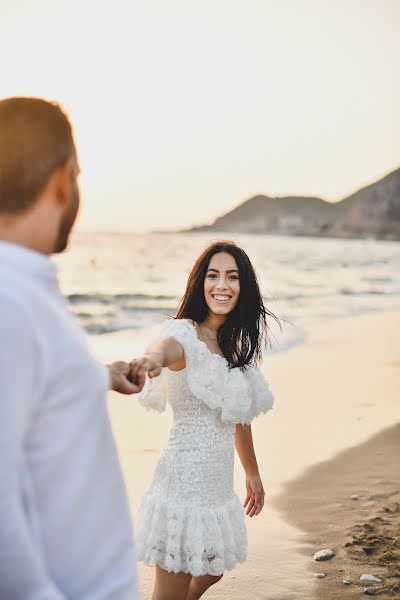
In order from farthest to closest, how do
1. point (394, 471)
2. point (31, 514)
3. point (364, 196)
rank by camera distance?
point (364, 196), point (394, 471), point (31, 514)

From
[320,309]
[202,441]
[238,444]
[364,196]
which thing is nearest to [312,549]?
[238,444]

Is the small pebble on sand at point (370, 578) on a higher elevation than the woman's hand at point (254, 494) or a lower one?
lower

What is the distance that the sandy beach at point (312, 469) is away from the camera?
4297 millimetres

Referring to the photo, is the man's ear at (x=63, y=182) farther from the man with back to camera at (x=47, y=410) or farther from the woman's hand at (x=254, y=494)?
the woman's hand at (x=254, y=494)

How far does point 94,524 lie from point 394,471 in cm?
502

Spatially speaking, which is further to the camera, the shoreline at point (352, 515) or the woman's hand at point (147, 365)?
the shoreline at point (352, 515)

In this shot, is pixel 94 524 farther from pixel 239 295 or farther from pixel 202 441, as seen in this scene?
pixel 239 295

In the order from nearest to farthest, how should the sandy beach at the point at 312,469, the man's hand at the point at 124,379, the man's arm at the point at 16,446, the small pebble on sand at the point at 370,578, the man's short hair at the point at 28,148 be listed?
the man's arm at the point at 16,446 < the man's short hair at the point at 28,148 < the man's hand at the point at 124,379 < the small pebble on sand at the point at 370,578 < the sandy beach at the point at 312,469

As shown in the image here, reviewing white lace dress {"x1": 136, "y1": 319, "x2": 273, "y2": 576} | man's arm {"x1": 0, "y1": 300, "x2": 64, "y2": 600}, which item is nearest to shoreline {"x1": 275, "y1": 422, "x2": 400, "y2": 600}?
white lace dress {"x1": 136, "y1": 319, "x2": 273, "y2": 576}

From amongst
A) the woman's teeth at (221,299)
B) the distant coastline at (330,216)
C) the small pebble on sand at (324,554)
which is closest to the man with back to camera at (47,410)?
the woman's teeth at (221,299)

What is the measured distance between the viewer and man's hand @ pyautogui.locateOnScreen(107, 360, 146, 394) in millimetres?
2338

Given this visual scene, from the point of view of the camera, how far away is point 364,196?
176 metres

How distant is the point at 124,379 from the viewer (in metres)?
2.39

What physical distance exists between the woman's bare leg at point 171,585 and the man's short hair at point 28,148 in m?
2.30
